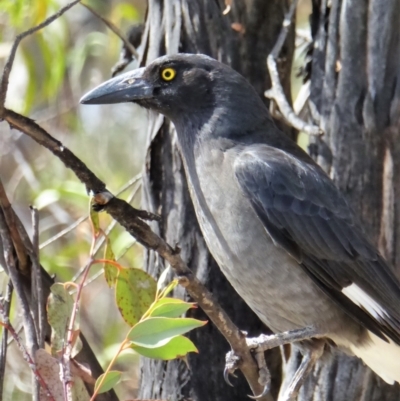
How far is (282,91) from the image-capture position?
2.91 metres

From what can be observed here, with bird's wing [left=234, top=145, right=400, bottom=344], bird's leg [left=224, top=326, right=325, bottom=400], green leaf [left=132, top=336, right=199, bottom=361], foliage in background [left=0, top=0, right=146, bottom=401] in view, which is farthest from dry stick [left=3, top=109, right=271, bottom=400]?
foliage in background [left=0, top=0, right=146, bottom=401]

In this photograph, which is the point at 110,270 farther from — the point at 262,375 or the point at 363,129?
the point at 363,129

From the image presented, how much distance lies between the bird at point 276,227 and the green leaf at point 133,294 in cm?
49

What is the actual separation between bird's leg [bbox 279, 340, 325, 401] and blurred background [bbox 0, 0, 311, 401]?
3.49 ft

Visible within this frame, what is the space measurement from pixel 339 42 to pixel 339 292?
0.87 metres

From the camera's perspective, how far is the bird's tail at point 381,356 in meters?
2.73

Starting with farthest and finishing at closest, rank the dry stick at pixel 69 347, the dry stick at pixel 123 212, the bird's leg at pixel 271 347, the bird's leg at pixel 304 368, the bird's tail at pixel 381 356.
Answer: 1. the bird's tail at pixel 381 356
2. the bird's leg at pixel 304 368
3. the bird's leg at pixel 271 347
4. the dry stick at pixel 123 212
5. the dry stick at pixel 69 347

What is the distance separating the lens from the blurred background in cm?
400

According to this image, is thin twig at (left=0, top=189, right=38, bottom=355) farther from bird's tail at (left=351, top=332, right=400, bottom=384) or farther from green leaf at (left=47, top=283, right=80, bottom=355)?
bird's tail at (left=351, top=332, right=400, bottom=384)

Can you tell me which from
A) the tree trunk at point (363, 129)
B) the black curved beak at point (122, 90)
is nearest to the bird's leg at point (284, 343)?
the tree trunk at point (363, 129)

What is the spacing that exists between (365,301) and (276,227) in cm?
37

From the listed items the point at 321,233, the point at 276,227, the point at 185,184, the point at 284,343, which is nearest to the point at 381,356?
the point at 284,343

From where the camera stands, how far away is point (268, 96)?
119 inches

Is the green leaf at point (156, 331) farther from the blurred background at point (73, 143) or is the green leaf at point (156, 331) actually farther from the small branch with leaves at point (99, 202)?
the blurred background at point (73, 143)
